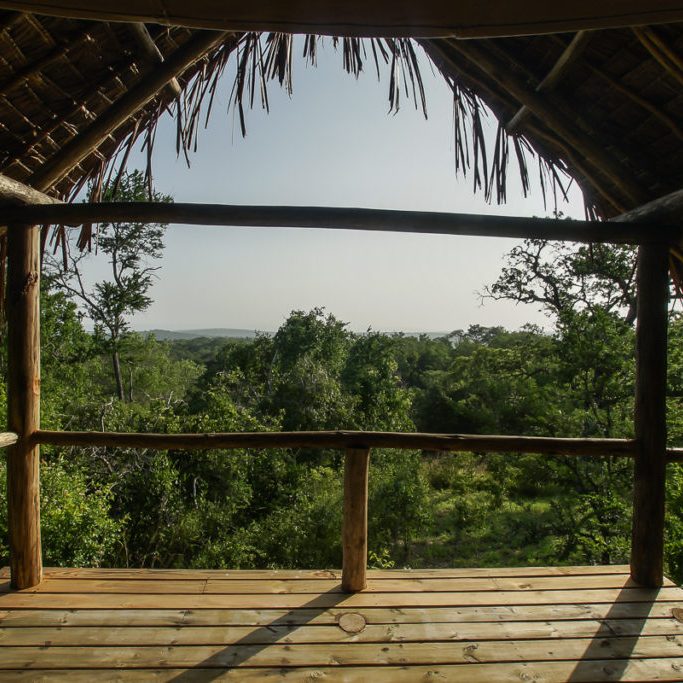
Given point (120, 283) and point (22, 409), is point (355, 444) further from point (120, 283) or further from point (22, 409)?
point (120, 283)

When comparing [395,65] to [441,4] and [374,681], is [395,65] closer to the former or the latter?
[441,4]

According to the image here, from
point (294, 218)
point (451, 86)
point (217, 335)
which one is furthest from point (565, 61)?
point (217, 335)

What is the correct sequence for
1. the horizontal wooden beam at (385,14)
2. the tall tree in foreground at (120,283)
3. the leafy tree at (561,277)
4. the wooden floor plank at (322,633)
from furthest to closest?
the tall tree in foreground at (120,283), the leafy tree at (561,277), the wooden floor plank at (322,633), the horizontal wooden beam at (385,14)

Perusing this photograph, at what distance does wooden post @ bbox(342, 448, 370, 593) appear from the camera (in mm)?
2404

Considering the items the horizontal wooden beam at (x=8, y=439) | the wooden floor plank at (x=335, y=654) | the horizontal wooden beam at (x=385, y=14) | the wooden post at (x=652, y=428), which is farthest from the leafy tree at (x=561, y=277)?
the horizontal wooden beam at (x=8, y=439)

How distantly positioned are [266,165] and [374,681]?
6356mm

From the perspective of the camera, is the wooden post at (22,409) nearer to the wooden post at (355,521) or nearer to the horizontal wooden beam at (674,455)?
the wooden post at (355,521)

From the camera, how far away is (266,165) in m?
6.70

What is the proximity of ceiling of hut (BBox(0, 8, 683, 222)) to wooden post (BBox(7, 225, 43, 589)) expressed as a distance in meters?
0.53

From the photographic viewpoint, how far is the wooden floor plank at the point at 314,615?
210cm

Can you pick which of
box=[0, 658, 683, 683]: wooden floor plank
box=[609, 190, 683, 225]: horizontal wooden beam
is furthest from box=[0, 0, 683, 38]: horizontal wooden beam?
box=[0, 658, 683, 683]: wooden floor plank

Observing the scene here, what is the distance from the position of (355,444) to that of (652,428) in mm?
1599

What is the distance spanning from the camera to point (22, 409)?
7.98 ft

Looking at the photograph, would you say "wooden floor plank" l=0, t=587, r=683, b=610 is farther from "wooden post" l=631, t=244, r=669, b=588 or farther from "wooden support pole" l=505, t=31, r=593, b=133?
"wooden support pole" l=505, t=31, r=593, b=133
